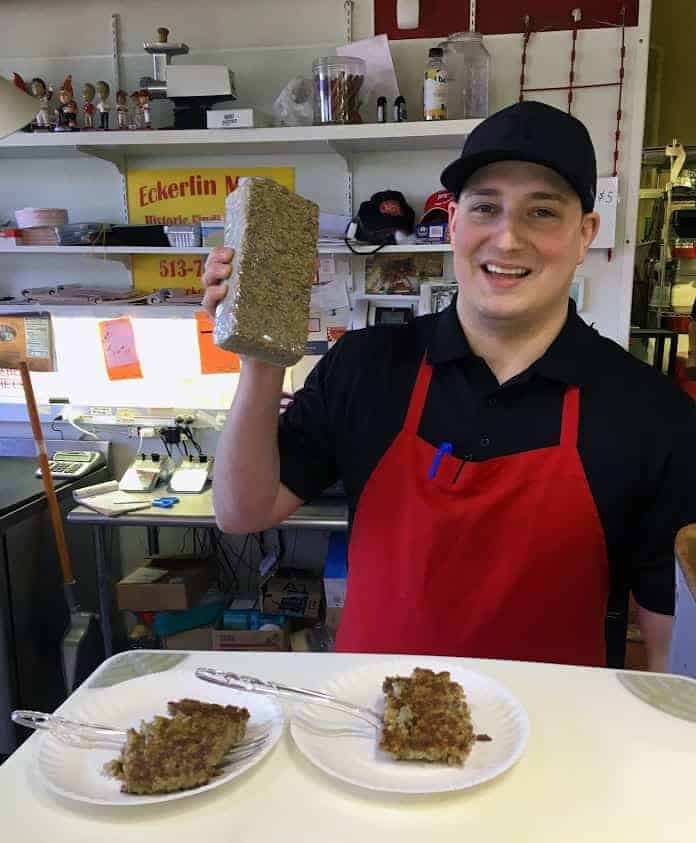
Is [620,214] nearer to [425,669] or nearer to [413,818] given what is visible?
[425,669]

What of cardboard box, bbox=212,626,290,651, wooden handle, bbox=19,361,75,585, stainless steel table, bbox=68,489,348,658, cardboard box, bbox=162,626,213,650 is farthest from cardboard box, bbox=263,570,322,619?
wooden handle, bbox=19,361,75,585

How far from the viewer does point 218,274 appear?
39.2 inches

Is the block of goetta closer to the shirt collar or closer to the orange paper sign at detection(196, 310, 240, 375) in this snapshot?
the shirt collar

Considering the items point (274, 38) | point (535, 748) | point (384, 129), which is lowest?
point (535, 748)

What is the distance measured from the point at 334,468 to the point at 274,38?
1.92 m

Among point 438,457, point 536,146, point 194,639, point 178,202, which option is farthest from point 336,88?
point 194,639

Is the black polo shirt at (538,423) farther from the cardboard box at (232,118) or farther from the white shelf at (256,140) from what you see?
the cardboard box at (232,118)

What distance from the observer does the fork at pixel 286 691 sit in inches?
31.3

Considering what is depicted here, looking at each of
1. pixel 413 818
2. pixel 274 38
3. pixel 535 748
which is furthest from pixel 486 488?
pixel 274 38

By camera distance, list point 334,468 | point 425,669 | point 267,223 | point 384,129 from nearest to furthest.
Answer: point 425,669, point 267,223, point 334,468, point 384,129

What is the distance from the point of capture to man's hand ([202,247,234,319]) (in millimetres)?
992

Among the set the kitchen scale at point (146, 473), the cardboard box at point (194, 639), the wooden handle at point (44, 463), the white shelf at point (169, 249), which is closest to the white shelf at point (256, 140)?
the white shelf at point (169, 249)

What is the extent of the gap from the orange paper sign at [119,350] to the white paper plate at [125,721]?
2.21m

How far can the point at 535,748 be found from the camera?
0.76 m
